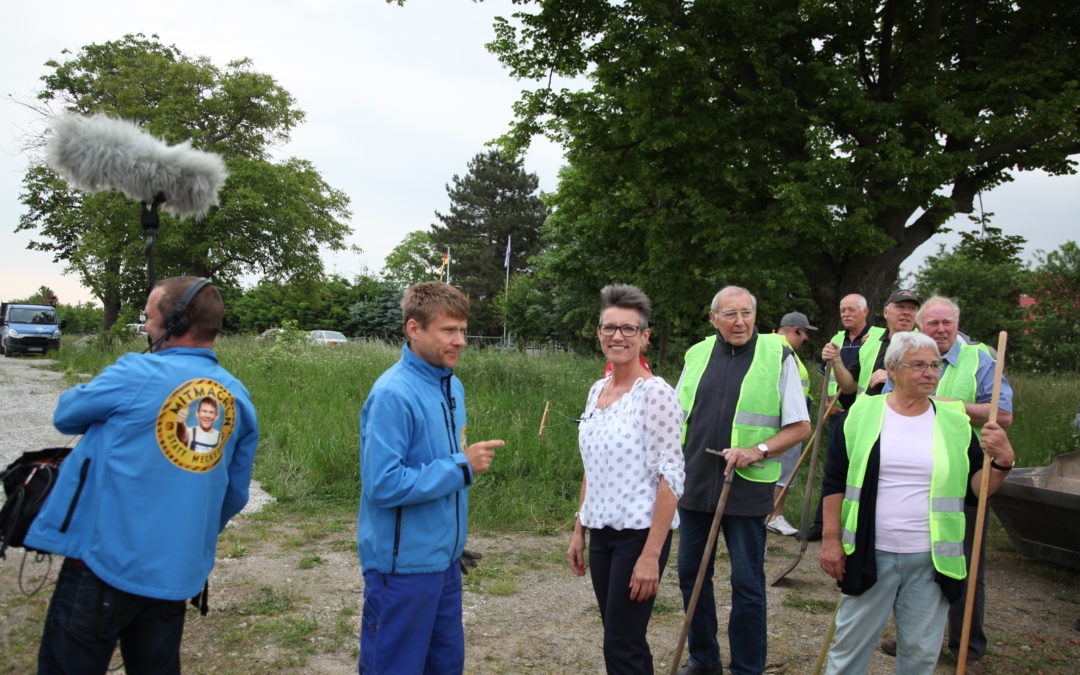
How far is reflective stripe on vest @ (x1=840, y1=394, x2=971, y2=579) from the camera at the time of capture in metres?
3.00

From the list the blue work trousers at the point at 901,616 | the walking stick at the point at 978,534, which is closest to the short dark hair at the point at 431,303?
the blue work trousers at the point at 901,616

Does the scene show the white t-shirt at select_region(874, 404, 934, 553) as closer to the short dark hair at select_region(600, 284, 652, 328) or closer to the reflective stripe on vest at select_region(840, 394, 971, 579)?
the reflective stripe on vest at select_region(840, 394, 971, 579)

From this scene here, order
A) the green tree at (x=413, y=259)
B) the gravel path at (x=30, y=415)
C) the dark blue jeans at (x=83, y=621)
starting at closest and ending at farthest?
the dark blue jeans at (x=83, y=621) → the gravel path at (x=30, y=415) → the green tree at (x=413, y=259)

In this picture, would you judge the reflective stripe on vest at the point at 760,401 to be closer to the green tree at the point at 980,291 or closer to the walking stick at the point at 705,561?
the walking stick at the point at 705,561

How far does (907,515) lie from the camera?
3041 millimetres

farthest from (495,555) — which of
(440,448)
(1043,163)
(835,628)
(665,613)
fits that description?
(1043,163)

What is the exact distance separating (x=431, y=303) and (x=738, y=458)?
6.09 feet

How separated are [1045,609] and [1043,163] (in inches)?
382

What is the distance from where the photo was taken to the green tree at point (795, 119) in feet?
34.9

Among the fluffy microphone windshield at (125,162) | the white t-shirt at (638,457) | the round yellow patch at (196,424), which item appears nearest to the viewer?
the round yellow patch at (196,424)

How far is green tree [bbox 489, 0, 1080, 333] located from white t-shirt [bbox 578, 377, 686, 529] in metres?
8.38

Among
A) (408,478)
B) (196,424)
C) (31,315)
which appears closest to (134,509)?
(196,424)

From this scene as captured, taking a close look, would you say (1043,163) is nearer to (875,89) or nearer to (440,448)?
(875,89)

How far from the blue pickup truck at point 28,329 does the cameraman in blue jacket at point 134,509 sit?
30275mm
